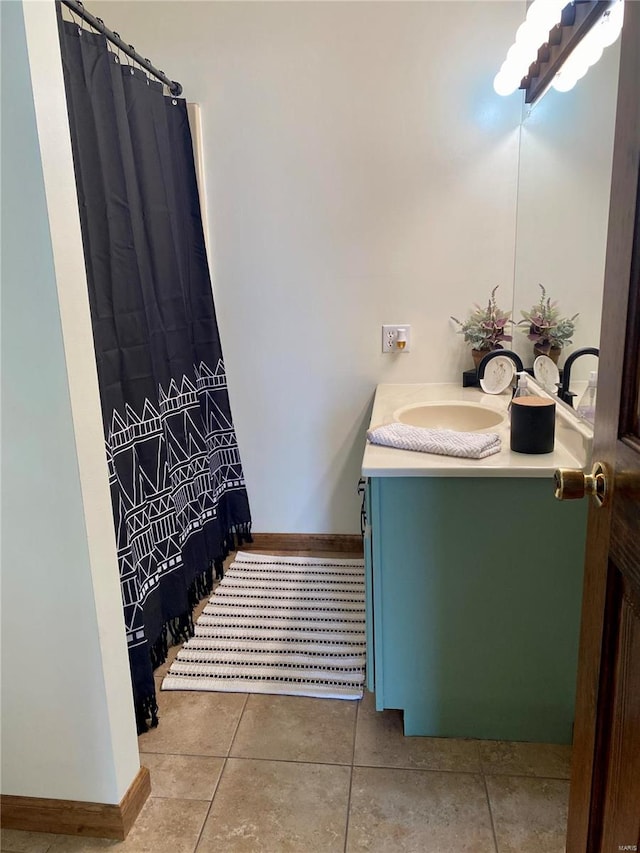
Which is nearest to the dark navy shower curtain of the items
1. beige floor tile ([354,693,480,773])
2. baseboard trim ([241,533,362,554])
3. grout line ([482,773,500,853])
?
baseboard trim ([241,533,362,554])

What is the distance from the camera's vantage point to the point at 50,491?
126cm

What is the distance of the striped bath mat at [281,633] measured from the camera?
1951mm

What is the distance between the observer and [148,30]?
2.37 meters

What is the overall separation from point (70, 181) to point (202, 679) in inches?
57.8

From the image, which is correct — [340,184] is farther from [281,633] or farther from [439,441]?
[281,633]

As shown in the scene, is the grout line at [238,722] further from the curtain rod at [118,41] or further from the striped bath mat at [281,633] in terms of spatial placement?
the curtain rod at [118,41]

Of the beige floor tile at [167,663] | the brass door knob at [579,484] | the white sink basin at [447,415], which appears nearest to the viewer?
the brass door knob at [579,484]

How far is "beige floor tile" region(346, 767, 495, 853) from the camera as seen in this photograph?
139 centimetres

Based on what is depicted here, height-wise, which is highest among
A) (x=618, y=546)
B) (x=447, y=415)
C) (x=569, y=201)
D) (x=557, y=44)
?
(x=557, y=44)

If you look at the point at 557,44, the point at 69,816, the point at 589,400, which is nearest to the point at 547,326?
the point at 589,400

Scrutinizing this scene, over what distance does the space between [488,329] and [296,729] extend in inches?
59.6

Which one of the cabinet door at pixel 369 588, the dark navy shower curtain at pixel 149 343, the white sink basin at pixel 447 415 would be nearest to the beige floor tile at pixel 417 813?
the cabinet door at pixel 369 588

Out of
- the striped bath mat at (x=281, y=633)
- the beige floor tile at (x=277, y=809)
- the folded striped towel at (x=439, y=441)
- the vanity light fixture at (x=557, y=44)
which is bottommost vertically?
the beige floor tile at (x=277, y=809)

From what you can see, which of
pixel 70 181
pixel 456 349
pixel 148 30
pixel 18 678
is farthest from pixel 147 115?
pixel 18 678
